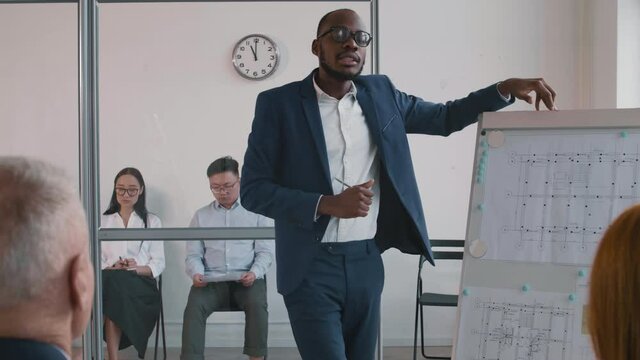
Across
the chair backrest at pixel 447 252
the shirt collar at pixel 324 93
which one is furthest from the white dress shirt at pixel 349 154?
the chair backrest at pixel 447 252

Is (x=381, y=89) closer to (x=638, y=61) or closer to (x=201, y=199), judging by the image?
(x=201, y=199)

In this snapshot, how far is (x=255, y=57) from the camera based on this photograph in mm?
4172

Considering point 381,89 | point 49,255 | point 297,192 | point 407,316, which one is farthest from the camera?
point 407,316

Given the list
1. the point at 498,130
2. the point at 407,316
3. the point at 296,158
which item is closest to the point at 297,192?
the point at 296,158

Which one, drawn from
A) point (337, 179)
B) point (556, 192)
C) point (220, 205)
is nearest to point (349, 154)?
point (337, 179)

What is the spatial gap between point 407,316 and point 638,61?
221 cm

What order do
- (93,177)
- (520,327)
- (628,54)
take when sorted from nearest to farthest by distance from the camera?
1. (520,327)
2. (93,177)
3. (628,54)

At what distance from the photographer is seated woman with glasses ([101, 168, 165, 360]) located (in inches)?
163

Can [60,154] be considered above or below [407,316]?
above

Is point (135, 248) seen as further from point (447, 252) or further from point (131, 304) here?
point (447, 252)

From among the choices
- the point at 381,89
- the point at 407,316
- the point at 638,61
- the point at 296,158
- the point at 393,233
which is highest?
the point at 638,61

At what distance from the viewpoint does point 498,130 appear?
2.37 meters

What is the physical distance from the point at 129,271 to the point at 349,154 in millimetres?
2130

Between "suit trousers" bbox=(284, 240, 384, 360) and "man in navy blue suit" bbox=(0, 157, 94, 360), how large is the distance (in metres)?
1.33
